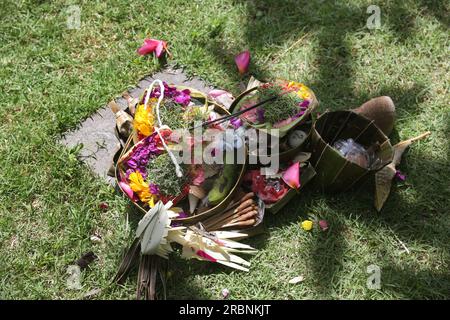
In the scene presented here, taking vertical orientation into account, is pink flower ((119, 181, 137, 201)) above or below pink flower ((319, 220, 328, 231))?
above

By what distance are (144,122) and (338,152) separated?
110 centimetres

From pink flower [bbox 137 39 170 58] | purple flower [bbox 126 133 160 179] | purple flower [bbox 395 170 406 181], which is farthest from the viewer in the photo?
pink flower [bbox 137 39 170 58]

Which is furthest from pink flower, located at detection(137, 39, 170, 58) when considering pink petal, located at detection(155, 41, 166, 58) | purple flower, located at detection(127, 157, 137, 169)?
purple flower, located at detection(127, 157, 137, 169)

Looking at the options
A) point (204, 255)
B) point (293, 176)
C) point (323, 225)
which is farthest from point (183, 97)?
point (323, 225)

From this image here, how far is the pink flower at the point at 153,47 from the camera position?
11.4 ft

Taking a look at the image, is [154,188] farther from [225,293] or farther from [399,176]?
[399,176]

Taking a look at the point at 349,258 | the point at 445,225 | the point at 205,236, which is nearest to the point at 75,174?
the point at 205,236

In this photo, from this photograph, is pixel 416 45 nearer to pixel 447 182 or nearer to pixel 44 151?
pixel 447 182

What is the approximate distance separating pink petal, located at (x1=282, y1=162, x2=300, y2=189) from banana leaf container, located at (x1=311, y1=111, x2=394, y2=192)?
0.12 metres

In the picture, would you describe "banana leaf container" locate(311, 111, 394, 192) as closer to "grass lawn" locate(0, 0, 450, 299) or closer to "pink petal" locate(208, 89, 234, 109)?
"grass lawn" locate(0, 0, 450, 299)

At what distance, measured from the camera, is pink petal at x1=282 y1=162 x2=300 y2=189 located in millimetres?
2695

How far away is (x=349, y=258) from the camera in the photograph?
8.94ft

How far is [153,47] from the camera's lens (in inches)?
137

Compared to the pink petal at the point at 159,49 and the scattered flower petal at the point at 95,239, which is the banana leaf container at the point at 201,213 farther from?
the pink petal at the point at 159,49
